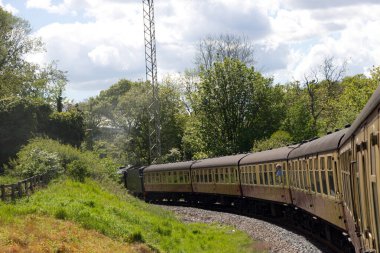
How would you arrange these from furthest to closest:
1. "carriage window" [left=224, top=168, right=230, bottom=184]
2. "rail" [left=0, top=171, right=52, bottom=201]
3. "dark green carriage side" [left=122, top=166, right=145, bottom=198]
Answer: "dark green carriage side" [left=122, top=166, right=145, bottom=198]
"carriage window" [left=224, top=168, right=230, bottom=184]
"rail" [left=0, top=171, right=52, bottom=201]

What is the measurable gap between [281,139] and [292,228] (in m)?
28.4

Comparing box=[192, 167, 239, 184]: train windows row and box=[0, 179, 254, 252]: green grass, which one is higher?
box=[192, 167, 239, 184]: train windows row

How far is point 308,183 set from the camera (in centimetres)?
1942

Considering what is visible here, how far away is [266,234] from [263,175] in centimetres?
580

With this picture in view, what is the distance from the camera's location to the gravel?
19.6 m

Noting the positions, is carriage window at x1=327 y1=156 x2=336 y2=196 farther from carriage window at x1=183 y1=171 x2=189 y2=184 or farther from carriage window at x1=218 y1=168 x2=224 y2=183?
carriage window at x1=183 y1=171 x2=189 y2=184

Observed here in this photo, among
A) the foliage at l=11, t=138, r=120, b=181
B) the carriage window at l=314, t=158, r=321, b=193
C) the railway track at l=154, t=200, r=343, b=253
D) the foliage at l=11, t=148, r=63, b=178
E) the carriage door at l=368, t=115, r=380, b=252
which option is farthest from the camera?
the foliage at l=11, t=138, r=120, b=181

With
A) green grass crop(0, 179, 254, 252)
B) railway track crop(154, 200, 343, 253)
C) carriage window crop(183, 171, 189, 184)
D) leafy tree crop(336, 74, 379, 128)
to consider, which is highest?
leafy tree crop(336, 74, 379, 128)

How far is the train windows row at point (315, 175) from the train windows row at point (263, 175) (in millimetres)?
1999

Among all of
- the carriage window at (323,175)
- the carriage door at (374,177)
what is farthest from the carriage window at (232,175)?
the carriage door at (374,177)

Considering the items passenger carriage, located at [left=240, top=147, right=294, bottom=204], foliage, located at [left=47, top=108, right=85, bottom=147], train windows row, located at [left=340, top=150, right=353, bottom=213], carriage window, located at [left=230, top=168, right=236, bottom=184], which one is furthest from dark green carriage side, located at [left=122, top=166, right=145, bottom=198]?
train windows row, located at [left=340, top=150, right=353, bottom=213]

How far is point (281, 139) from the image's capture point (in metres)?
53.4

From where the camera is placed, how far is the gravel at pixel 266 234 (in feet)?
64.3

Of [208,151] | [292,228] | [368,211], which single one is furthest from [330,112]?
[368,211]
